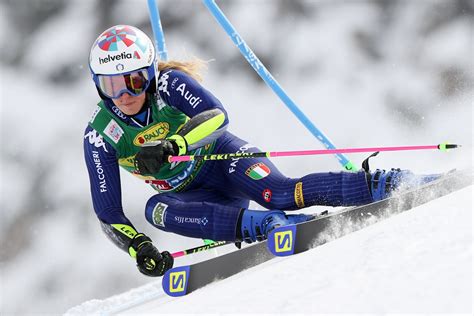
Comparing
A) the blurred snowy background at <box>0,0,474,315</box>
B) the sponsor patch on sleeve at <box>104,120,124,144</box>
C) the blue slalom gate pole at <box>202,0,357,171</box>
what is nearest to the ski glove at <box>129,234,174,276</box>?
the sponsor patch on sleeve at <box>104,120,124,144</box>

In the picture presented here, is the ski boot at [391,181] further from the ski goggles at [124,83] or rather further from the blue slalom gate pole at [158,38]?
the blue slalom gate pole at [158,38]

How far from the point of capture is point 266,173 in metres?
3.94

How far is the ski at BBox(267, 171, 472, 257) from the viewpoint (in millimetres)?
3047

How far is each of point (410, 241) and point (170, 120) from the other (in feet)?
6.08

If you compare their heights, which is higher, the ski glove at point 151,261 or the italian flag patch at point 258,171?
the italian flag patch at point 258,171

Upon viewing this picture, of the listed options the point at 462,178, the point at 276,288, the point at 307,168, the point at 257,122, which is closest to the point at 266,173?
the point at 462,178

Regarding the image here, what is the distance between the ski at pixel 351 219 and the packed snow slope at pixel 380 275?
0.21 m

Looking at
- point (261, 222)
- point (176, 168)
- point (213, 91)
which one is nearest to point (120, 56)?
point (176, 168)

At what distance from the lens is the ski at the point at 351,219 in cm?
305

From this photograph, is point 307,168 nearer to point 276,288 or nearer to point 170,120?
point 170,120

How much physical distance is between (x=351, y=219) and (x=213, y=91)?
739cm

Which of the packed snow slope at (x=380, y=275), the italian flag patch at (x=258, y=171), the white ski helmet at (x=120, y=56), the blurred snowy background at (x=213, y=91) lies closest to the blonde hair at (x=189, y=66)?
the white ski helmet at (x=120, y=56)

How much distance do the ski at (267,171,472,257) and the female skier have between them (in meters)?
0.30

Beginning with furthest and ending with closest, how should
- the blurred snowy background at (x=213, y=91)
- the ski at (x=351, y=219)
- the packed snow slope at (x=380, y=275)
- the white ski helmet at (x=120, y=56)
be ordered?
the blurred snowy background at (x=213, y=91), the white ski helmet at (x=120, y=56), the ski at (x=351, y=219), the packed snow slope at (x=380, y=275)
